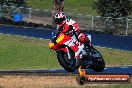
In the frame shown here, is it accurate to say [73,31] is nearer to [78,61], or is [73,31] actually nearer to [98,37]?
[78,61]

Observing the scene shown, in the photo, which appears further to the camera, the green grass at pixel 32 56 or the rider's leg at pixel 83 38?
the green grass at pixel 32 56

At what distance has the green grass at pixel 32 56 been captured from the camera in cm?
2704

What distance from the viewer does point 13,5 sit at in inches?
1806

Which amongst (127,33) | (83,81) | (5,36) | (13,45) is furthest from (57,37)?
(127,33)

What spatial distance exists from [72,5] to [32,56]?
4232cm

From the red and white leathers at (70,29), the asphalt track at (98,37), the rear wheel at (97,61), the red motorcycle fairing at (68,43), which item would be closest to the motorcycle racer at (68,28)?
the red and white leathers at (70,29)

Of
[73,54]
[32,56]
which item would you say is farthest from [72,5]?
[73,54]

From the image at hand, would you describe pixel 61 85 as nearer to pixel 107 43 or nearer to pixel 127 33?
pixel 107 43

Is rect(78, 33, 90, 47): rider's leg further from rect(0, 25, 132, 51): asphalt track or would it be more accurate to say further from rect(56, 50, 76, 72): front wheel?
rect(0, 25, 132, 51): asphalt track

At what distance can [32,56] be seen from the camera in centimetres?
2900

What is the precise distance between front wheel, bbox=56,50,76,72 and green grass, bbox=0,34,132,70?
1381cm

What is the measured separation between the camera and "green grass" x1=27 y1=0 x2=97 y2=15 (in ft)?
209

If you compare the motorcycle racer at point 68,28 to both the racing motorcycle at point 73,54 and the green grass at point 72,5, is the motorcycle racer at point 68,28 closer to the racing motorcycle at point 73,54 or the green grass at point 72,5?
the racing motorcycle at point 73,54

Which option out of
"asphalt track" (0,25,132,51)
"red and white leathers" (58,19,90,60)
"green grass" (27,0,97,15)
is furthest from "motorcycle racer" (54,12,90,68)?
"green grass" (27,0,97,15)
